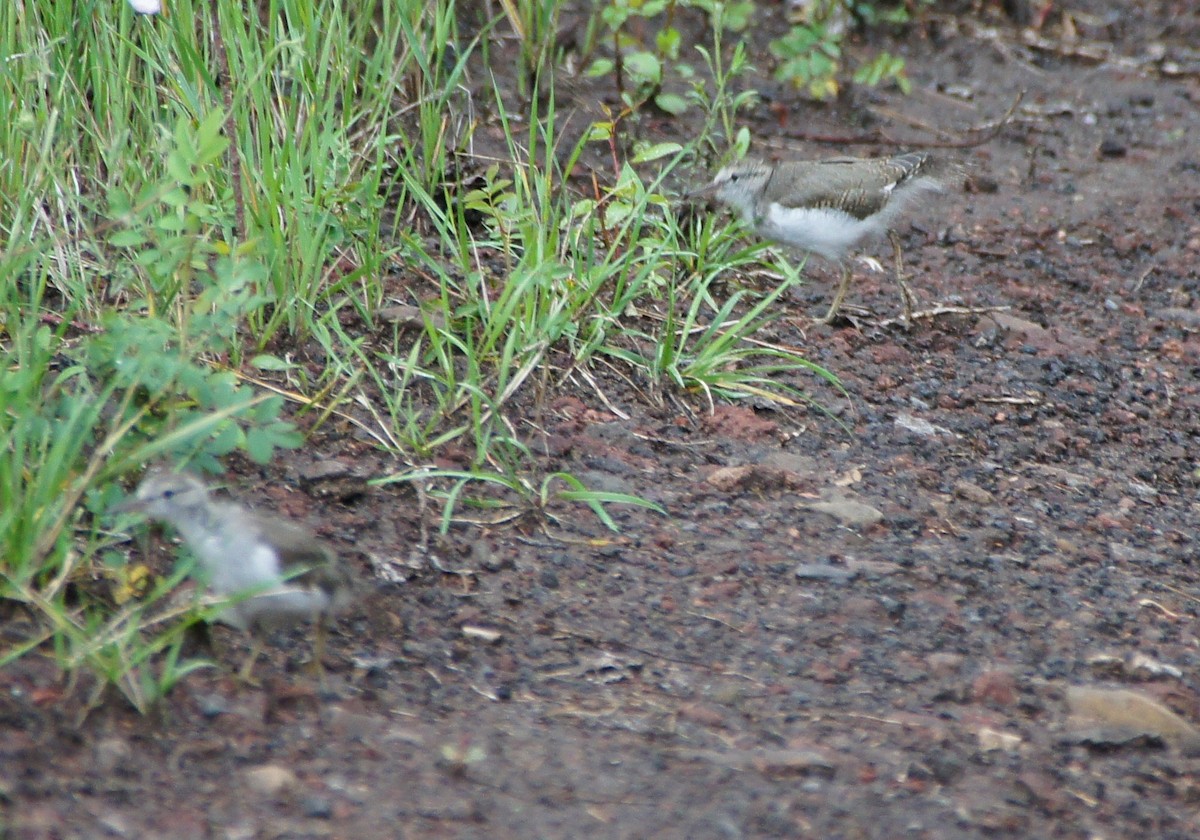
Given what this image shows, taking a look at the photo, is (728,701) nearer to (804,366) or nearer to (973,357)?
(804,366)

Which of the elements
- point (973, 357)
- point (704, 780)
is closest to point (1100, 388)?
point (973, 357)

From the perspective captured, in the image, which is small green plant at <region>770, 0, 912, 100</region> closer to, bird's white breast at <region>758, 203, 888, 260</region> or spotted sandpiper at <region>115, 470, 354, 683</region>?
bird's white breast at <region>758, 203, 888, 260</region>

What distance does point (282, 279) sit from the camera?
157 inches

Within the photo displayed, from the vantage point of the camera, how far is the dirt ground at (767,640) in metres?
2.56

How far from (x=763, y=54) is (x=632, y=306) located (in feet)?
11.8

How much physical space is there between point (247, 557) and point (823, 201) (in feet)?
9.86

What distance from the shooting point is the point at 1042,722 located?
117 inches

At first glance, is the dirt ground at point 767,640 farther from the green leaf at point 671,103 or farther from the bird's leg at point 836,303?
the green leaf at point 671,103

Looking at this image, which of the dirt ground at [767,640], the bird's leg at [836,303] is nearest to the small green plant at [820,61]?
the dirt ground at [767,640]

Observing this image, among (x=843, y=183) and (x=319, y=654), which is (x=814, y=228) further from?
(x=319, y=654)

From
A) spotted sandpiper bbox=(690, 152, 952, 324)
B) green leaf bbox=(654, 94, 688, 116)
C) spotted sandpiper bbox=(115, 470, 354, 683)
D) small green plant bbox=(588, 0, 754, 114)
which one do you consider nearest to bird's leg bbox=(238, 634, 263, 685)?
spotted sandpiper bbox=(115, 470, 354, 683)

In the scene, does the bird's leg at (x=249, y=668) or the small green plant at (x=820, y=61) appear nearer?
the bird's leg at (x=249, y=668)

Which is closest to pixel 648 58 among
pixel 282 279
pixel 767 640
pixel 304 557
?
pixel 282 279

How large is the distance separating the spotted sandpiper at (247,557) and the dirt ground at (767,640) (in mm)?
72
